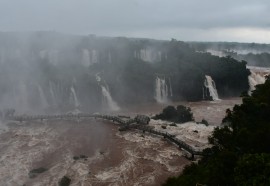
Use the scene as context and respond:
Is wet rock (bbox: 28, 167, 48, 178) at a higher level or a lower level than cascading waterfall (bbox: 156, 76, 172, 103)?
lower

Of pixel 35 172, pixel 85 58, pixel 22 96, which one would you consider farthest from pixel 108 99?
pixel 35 172

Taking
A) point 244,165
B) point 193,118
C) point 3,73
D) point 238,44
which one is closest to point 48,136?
point 193,118

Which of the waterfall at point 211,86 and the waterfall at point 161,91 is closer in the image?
the waterfall at point 161,91

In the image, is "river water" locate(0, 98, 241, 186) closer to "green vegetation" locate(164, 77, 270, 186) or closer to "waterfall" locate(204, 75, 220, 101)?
"green vegetation" locate(164, 77, 270, 186)

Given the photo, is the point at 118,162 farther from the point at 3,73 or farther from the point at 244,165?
the point at 3,73

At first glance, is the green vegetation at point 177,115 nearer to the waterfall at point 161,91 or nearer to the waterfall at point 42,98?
the waterfall at point 161,91

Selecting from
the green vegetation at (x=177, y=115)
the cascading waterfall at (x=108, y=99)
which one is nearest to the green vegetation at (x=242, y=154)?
the green vegetation at (x=177, y=115)

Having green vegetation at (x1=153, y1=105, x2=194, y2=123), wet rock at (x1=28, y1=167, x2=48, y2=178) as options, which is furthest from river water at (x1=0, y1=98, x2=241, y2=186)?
green vegetation at (x1=153, y1=105, x2=194, y2=123)
